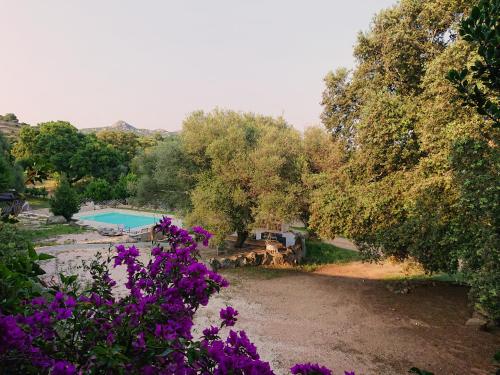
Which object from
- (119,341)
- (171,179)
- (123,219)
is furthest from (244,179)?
(123,219)

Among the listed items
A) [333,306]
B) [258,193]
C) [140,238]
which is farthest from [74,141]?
[333,306]

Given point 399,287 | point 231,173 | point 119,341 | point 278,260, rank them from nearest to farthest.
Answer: point 119,341 → point 399,287 → point 278,260 → point 231,173

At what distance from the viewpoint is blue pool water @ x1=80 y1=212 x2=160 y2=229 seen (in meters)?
36.7

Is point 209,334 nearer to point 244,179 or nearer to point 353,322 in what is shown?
point 353,322

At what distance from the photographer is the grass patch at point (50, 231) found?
26.4 metres

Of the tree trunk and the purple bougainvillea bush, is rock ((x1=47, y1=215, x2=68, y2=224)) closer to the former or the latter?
the tree trunk

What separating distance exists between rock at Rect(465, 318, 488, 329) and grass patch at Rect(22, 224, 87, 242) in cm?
2805

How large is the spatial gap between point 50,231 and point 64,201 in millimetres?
4888

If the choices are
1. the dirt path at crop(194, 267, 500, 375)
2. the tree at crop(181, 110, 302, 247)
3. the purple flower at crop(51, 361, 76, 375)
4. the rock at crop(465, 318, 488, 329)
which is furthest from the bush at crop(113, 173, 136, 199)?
the purple flower at crop(51, 361, 76, 375)

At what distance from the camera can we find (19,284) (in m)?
2.59

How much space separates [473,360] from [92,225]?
1257 inches

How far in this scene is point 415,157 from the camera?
1614 centimetres

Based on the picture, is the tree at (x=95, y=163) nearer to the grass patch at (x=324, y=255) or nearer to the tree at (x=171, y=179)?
the tree at (x=171, y=179)

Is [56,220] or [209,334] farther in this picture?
[56,220]
